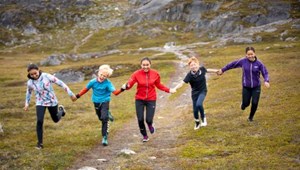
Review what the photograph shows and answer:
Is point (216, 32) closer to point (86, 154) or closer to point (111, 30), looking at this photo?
point (111, 30)

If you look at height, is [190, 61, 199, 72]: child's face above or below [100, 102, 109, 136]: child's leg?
above

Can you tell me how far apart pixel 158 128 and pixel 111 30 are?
140455mm

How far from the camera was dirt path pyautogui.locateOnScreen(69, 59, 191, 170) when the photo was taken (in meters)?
14.3

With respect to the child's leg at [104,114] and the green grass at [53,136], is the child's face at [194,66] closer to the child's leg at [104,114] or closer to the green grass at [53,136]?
the child's leg at [104,114]

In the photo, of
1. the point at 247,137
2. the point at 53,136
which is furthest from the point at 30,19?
the point at 247,137

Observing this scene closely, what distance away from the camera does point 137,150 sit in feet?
54.1

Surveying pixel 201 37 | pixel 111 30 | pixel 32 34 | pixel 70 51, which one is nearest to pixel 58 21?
pixel 32 34

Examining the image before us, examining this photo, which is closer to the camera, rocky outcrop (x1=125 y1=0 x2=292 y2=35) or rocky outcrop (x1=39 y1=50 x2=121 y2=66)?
rocky outcrop (x1=39 y1=50 x2=121 y2=66)

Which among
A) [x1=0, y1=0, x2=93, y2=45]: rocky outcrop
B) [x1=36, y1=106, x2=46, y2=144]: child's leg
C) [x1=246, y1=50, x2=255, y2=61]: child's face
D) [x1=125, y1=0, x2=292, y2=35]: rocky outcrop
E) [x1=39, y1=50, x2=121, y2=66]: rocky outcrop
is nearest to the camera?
[x1=36, y1=106, x2=46, y2=144]: child's leg

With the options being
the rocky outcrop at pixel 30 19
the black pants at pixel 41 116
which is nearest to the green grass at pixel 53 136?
the black pants at pixel 41 116

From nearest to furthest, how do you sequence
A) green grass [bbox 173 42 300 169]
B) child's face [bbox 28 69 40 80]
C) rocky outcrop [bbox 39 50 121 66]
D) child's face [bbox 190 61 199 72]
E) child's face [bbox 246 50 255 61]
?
green grass [bbox 173 42 300 169] → child's face [bbox 28 69 40 80] → child's face [bbox 190 61 199 72] → child's face [bbox 246 50 255 61] → rocky outcrop [bbox 39 50 121 66]

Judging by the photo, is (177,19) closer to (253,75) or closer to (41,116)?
(253,75)

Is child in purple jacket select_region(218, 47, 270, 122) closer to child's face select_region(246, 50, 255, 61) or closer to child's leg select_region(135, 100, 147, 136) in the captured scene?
child's face select_region(246, 50, 255, 61)

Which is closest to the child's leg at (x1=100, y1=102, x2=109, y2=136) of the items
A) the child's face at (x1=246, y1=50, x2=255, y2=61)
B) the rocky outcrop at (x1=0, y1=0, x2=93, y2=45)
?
the child's face at (x1=246, y1=50, x2=255, y2=61)
